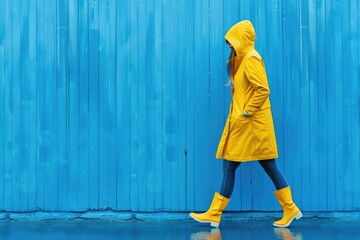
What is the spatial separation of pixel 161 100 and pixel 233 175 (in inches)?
40.2

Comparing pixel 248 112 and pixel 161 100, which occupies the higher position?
pixel 161 100

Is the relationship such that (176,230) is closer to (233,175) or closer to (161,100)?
(233,175)

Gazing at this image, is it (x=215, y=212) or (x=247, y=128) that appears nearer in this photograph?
(x=247, y=128)

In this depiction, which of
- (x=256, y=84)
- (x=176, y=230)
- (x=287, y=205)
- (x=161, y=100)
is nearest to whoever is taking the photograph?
(x=256, y=84)

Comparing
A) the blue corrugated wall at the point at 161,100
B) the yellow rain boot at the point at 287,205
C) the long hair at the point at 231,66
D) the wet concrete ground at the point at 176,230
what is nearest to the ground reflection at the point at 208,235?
the wet concrete ground at the point at 176,230

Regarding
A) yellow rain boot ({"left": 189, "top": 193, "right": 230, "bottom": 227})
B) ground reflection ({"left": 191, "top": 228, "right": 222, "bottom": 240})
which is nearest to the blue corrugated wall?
yellow rain boot ({"left": 189, "top": 193, "right": 230, "bottom": 227})

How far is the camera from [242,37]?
598 centimetres

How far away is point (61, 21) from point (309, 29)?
2.37 meters

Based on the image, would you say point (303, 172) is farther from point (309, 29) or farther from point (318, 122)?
point (309, 29)

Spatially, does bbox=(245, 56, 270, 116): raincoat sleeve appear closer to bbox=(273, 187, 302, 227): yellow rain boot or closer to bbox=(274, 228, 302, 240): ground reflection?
bbox=(273, 187, 302, 227): yellow rain boot

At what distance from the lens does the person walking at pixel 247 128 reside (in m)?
5.95

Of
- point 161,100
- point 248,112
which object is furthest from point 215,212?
point 161,100

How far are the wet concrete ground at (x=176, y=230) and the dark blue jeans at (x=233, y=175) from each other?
0.39 m

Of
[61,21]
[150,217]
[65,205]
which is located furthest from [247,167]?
[61,21]
